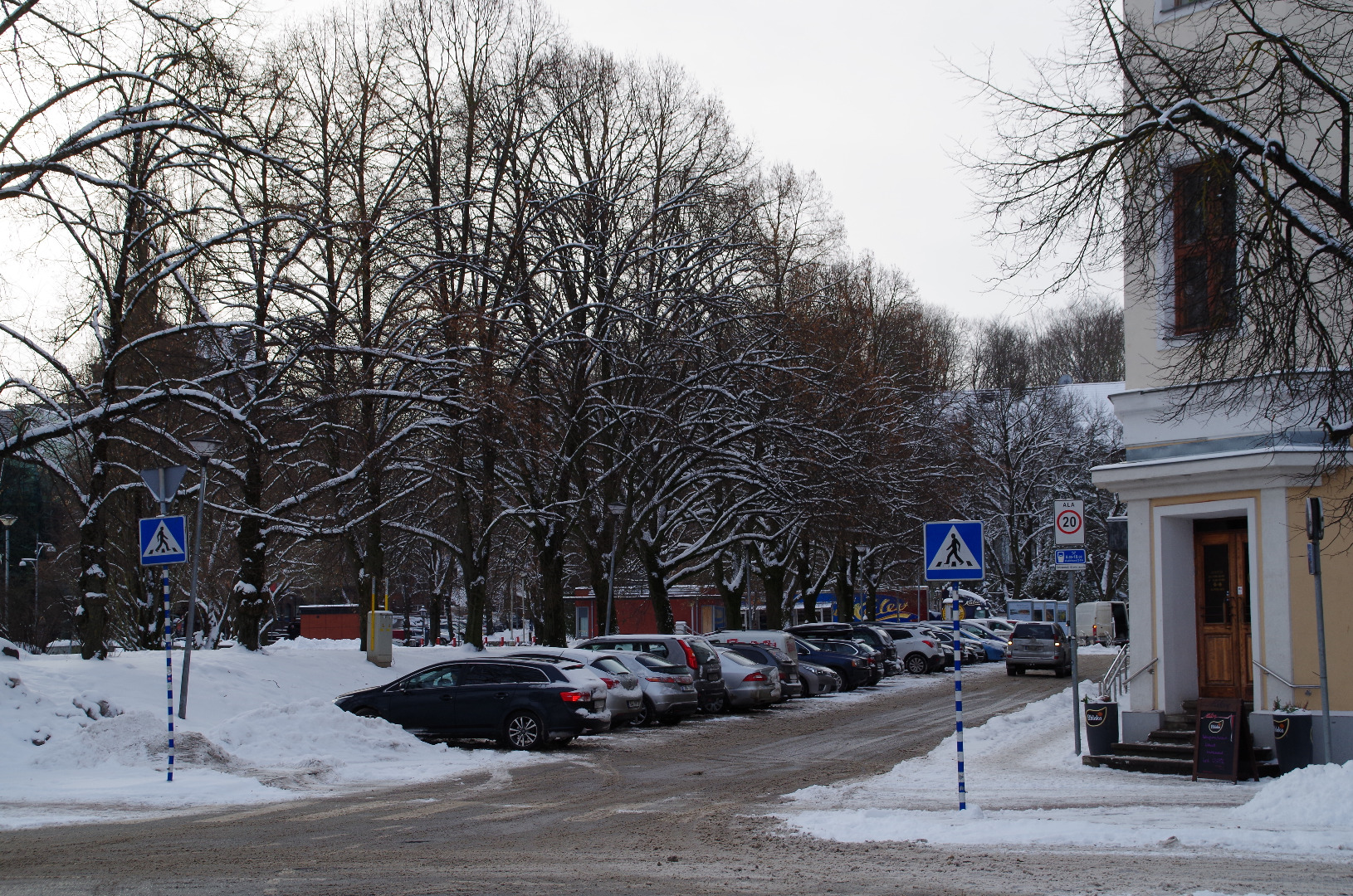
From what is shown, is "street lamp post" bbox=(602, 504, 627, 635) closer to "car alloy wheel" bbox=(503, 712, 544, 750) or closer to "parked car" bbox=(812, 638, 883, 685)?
"parked car" bbox=(812, 638, 883, 685)

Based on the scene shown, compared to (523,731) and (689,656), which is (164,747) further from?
(689,656)

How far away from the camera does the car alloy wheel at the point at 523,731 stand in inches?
733

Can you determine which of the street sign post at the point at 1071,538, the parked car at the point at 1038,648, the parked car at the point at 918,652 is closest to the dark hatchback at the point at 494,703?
the street sign post at the point at 1071,538

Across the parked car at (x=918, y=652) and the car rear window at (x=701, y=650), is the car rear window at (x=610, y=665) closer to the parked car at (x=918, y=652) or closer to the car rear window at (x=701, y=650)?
the car rear window at (x=701, y=650)

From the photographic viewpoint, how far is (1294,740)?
13.8m

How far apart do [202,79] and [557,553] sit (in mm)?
18148

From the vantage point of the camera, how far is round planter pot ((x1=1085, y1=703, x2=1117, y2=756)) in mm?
15578

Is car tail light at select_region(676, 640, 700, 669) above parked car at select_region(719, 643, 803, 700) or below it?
above

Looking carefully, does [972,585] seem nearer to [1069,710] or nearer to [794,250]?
[794,250]

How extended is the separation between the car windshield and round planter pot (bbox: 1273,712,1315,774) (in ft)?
40.3

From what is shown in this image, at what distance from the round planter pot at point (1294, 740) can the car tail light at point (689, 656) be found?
1295 cm

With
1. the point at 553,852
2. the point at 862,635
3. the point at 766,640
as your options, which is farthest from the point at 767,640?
the point at 553,852

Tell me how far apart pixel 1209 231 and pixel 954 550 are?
13.6ft

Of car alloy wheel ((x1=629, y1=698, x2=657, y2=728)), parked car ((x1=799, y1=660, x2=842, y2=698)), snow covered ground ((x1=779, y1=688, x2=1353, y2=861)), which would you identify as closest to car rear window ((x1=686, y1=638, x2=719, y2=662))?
car alloy wheel ((x1=629, y1=698, x2=657, y2=728))
